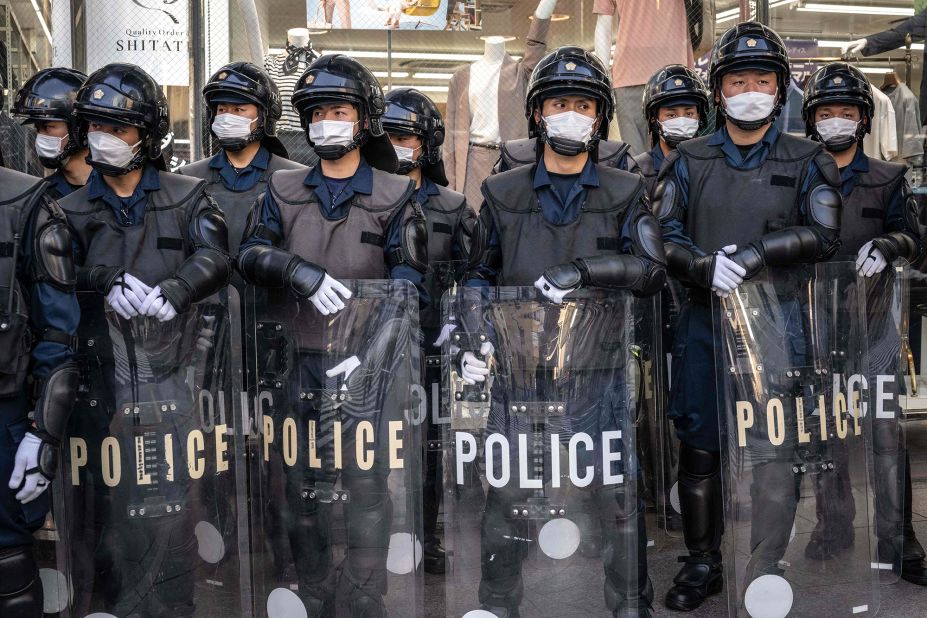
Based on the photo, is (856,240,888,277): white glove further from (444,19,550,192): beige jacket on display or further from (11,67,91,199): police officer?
(11,67,91,199): police officer

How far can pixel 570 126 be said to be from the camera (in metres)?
3.92

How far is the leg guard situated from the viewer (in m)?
3.27

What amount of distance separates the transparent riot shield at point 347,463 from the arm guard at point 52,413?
27.3 inches

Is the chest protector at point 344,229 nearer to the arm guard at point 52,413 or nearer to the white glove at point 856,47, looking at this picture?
the arm guard at point 52,413

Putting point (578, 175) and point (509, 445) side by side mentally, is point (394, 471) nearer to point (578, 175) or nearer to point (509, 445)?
point (509, 445)

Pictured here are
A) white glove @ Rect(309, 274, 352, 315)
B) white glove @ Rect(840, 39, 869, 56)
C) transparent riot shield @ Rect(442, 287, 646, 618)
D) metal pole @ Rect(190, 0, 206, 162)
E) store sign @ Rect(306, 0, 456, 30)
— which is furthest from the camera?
store sign @ Rect(306, 0, 456, 30)

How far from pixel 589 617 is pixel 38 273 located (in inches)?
83.5

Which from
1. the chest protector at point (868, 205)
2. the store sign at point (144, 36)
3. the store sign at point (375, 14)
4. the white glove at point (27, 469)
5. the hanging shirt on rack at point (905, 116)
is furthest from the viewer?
the hanging shirt on rack at point (905, 116)

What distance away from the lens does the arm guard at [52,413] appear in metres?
3.28

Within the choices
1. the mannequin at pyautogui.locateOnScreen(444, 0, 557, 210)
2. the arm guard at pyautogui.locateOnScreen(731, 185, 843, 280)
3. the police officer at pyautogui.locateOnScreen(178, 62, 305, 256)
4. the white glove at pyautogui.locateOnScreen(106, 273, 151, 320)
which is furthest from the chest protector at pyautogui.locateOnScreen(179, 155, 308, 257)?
the arm guard at pyautogui.locateOnScreen(731, 185, 843, 280)

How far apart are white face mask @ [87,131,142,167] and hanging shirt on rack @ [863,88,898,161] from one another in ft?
20.2

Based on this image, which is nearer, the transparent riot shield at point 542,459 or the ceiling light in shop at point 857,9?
the transparent riot shield at point 542,459

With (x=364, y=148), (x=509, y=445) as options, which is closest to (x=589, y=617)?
(x=509, y=445)

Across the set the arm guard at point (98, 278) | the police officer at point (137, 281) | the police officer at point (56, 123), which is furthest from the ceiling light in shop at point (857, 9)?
the arm guard at point (98, 278)
